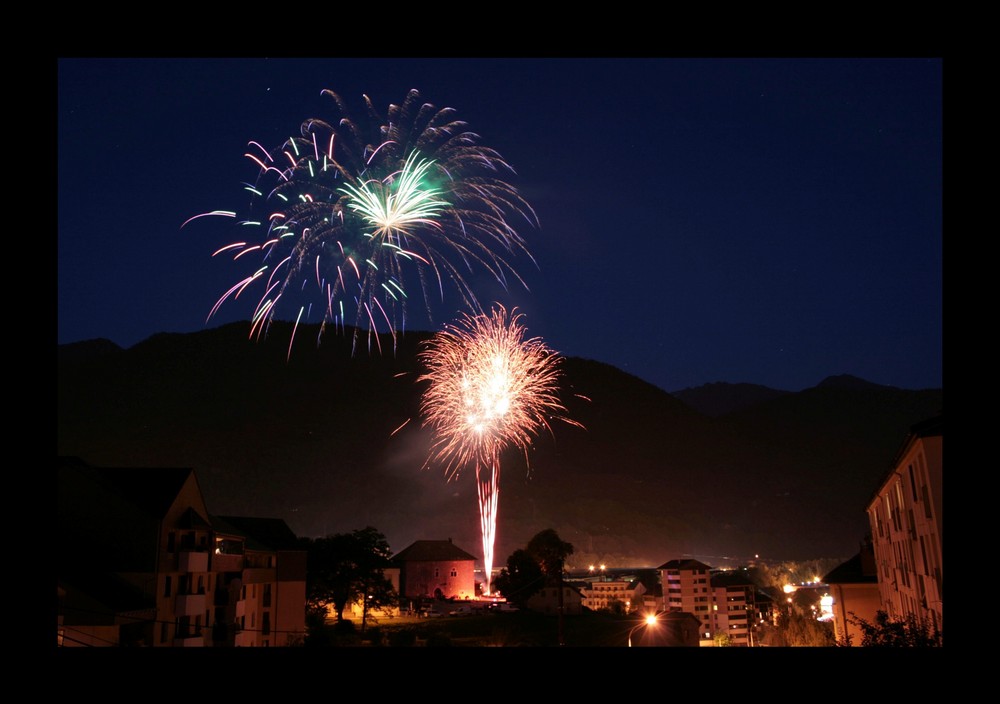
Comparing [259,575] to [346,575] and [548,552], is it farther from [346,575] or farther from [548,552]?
[548,552]

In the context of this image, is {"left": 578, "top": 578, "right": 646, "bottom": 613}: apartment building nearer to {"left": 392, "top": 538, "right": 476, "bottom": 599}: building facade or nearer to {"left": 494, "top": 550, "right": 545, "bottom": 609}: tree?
{"left": 392, "top": 538, "right": 476, "bottom": 599}: building facade

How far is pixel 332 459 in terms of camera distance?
159 meters

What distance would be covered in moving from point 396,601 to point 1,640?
46.8 meters

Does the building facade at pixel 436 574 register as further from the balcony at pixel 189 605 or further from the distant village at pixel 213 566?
the balcony at pixel 189 605

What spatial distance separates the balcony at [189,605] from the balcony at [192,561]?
1075mm

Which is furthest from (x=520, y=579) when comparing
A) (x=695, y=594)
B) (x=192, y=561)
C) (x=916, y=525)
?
(x=916, y=525)

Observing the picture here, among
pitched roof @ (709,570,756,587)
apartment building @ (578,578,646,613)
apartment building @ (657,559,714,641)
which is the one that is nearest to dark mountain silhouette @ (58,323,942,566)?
apartment building @ (578,578,646,613)

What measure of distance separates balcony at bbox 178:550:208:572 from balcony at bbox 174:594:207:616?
1.07 meters

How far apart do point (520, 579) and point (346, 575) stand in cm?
1768

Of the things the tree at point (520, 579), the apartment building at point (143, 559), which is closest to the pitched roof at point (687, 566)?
the tree at point (520, 579)

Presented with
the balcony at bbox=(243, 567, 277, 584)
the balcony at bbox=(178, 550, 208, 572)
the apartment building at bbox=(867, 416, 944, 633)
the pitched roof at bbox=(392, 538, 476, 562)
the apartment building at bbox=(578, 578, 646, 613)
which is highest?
the apartment building at bbox=(867, 416, 944, 633)

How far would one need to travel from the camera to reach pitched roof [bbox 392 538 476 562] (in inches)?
2921

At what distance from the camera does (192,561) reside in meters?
30.6

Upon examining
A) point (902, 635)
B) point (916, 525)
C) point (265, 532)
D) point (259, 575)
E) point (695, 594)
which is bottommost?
point (695, 594)
